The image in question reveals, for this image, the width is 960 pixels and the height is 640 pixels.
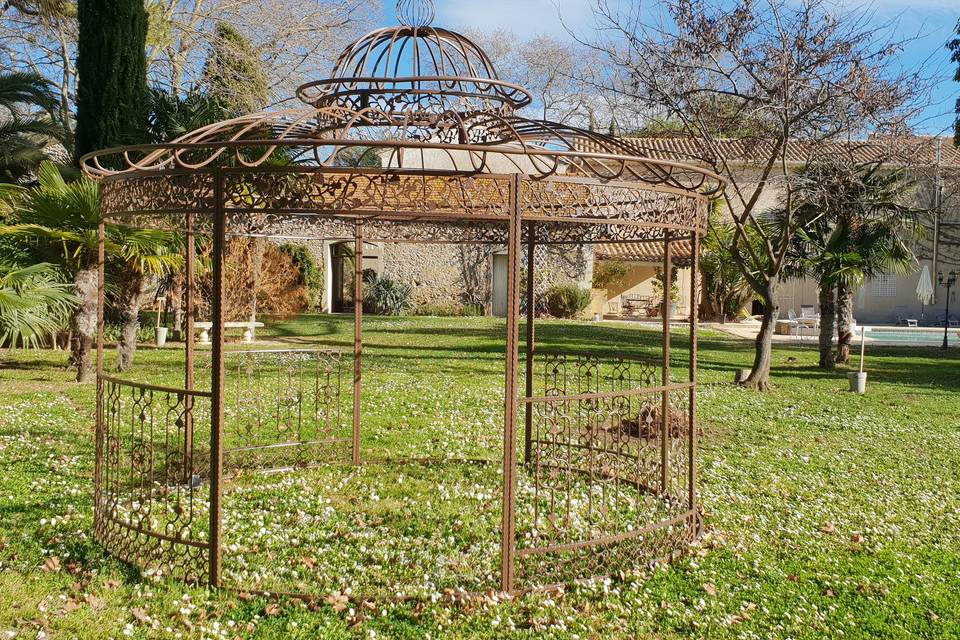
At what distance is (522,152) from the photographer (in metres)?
4.18

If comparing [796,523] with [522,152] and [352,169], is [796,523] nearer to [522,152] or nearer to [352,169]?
[522,152]

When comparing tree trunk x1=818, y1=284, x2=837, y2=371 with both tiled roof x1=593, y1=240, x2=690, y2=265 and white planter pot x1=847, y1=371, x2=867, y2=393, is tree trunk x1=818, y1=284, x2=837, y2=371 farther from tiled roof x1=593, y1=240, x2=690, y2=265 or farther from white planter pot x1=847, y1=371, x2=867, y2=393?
tiled roof x1=593, y1=240, x2=690, y2=265

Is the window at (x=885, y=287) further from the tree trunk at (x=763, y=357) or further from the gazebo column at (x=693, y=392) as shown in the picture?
the gazebo column at (x=693, y=392)

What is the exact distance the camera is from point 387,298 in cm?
2544

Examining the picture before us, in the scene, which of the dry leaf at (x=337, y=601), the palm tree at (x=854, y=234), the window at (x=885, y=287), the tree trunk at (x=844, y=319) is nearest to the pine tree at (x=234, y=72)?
the palm tree at (x=854, y=234)

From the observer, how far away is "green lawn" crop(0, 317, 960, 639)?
421cm

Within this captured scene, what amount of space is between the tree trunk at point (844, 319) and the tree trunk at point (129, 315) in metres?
12.4

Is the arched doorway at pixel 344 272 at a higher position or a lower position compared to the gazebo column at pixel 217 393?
higher

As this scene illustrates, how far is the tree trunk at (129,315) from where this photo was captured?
12.9m

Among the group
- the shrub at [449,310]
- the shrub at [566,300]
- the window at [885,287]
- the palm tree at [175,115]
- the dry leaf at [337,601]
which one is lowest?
the dry leaf at [337,601]

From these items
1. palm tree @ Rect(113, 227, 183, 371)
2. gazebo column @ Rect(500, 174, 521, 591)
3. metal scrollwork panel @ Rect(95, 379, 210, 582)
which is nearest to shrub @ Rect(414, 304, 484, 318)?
palm tree @ Rect(113, 227, 183, 371)

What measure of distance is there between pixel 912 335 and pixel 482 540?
2565cm

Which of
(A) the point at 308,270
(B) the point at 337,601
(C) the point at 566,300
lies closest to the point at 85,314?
(B) the point at 337,601

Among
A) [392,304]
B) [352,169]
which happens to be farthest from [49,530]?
[392,304]
